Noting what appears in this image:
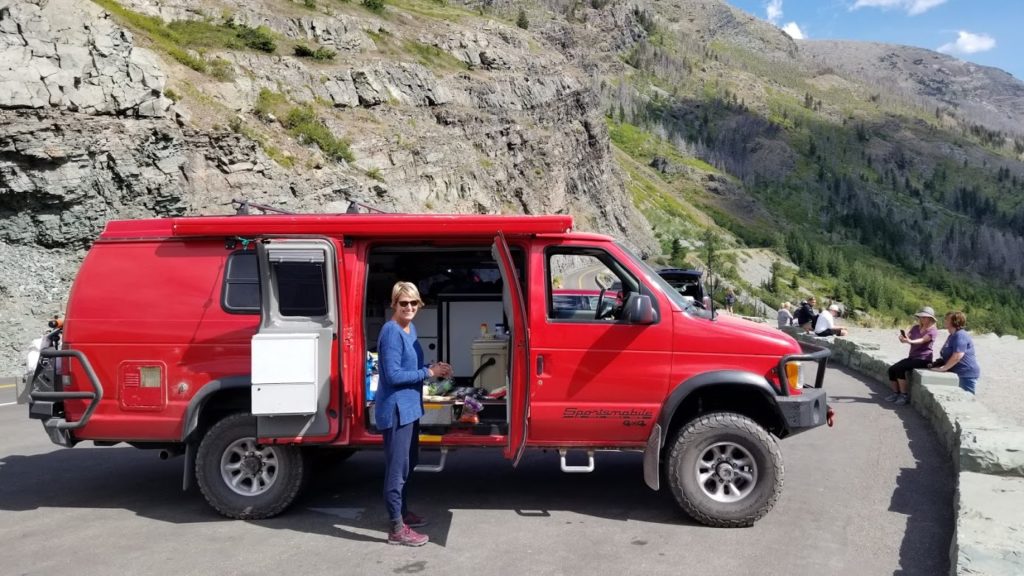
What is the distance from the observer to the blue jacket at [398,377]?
5.95m

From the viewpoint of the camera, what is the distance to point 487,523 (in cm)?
679

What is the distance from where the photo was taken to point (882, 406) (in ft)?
41.8

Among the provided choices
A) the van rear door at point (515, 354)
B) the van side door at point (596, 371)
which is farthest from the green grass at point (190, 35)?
the van side door at point (596, 371)

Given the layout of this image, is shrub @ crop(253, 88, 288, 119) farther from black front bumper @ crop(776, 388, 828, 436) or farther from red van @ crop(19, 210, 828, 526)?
black front bumper @ crop(776, 388, 828, 436)

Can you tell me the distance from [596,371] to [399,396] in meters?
1.78

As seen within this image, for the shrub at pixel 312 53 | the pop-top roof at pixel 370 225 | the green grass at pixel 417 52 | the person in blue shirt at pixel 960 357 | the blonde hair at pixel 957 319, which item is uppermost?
the green grass at pixel 417 52

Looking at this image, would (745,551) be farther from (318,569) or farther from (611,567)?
(318,569)

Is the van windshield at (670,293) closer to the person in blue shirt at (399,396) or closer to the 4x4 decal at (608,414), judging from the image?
the 4x4 decal at (608,414)

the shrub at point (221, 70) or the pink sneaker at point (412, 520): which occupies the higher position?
the shrub at point (221, 70)

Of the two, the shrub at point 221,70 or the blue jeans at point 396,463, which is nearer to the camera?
the blue jeans at point 396,463

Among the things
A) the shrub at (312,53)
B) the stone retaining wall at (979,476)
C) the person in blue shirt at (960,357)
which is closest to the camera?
the stone retaining wall at (979,476)

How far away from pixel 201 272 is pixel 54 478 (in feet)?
10.9

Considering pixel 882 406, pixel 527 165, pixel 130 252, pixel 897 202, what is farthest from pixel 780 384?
pixel 897 202

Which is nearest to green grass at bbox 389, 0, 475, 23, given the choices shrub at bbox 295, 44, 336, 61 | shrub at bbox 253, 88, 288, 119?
shrub at bbox 295, 44, 336, 61
